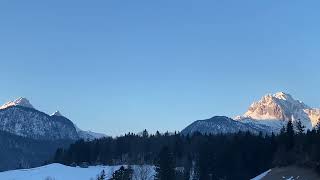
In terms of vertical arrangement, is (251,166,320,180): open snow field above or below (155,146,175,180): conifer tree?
below

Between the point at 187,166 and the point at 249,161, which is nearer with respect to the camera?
the point at 249,161

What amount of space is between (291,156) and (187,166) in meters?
60.6

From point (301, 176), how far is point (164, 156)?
30.4 metres

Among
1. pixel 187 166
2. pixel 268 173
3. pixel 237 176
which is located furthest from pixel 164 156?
pixel 187 166

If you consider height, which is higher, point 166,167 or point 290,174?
point 166,167

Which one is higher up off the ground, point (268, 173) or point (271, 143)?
point (271, 143)

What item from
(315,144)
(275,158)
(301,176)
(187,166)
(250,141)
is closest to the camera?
Answer: (301,176)

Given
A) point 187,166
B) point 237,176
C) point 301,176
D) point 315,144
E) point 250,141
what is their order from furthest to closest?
point 187,166, point 250,141, point 237,176, point 315,144, point 301,176

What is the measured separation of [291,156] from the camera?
130375mm

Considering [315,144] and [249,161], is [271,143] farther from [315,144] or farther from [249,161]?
[315,144]

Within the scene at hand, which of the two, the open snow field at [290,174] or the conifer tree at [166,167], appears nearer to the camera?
the open snow field at [290,174]

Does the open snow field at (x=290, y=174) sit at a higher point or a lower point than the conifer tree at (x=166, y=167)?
lower

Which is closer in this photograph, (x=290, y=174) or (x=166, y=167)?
(x=290, y=174)

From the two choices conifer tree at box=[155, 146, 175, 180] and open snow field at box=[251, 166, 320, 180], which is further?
conifer tree at box=[155, 146, 175, 180]
